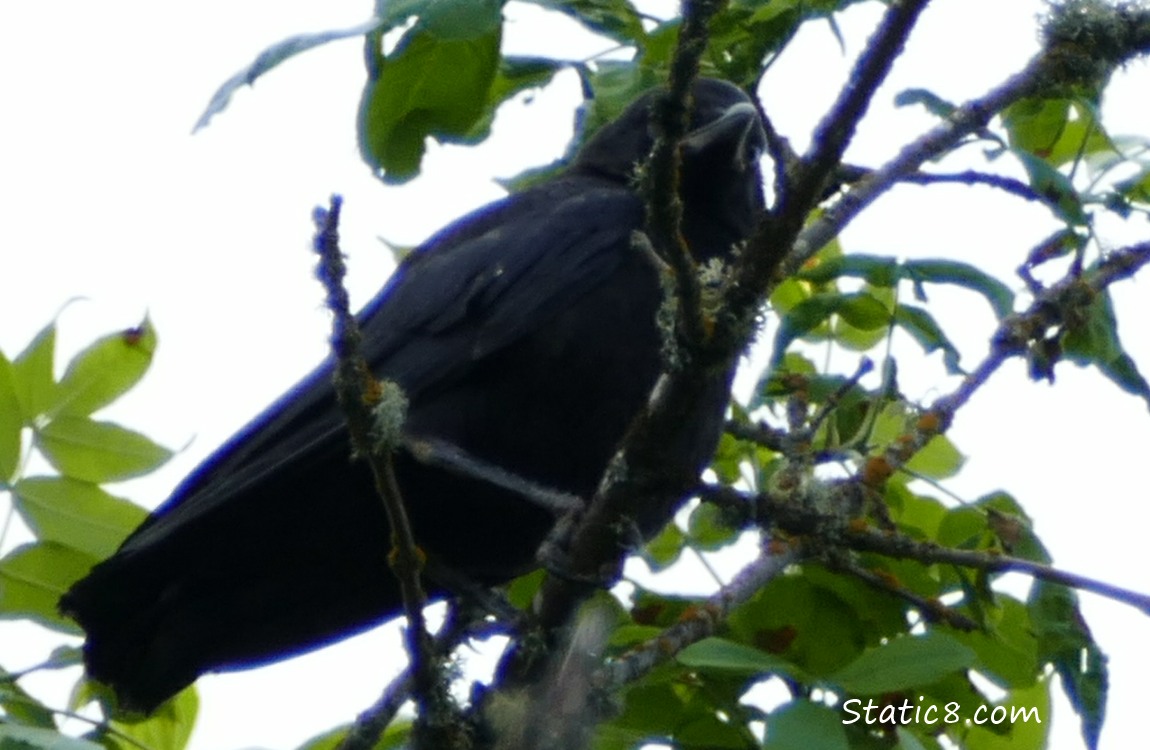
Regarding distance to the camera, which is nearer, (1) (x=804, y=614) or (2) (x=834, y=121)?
(2) (x=834, y=121)

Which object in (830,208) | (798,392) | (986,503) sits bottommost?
(986,503)

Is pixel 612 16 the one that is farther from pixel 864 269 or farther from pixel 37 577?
pixel 37 577

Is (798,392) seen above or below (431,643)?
above

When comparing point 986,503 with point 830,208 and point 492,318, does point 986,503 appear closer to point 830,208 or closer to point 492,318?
point 830,208

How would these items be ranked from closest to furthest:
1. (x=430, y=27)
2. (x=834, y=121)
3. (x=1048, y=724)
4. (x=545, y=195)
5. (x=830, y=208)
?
1. (x=834, y=121)
2. (x=430, y=27)
3. (x=1048, y=724)
4. (x=830, y=208)
5. (x=545, y=195)

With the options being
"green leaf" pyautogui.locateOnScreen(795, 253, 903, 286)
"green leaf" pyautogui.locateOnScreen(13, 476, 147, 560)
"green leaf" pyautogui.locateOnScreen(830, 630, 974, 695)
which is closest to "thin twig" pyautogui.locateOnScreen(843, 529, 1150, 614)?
"green leaf" pyautogui.locateOnScreen(830, 630, 974, 695)

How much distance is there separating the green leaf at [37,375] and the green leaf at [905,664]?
1617mm

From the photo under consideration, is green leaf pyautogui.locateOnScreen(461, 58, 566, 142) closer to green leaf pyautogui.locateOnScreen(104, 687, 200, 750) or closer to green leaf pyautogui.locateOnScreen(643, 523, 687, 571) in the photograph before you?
green leaf pyautogui.locateOnScreen(643, 523, 687, 571)

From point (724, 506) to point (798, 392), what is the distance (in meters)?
0.67

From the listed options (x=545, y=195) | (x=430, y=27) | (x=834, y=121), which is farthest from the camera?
(x=545, y=195)

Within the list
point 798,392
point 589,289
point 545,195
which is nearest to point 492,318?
point 589,289

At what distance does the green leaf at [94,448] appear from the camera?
10.6ft

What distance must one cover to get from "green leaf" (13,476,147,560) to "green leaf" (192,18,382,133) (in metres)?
0.95

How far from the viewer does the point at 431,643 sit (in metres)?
2.68
